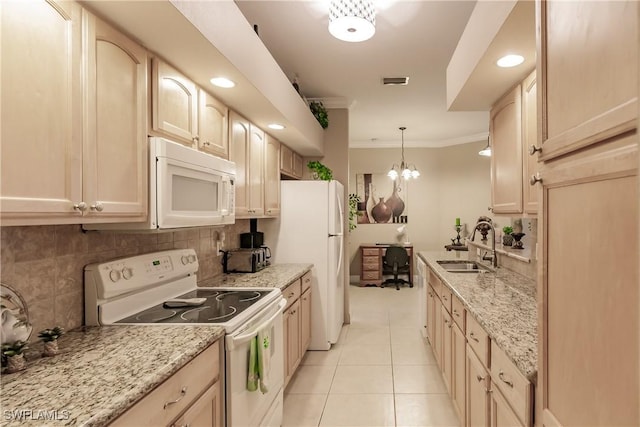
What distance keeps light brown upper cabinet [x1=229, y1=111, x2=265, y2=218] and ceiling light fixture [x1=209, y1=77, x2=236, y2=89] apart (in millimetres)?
447

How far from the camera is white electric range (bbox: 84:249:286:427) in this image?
1676 millimetres

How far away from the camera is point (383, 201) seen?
741cm

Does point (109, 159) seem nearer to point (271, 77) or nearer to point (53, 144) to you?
point (53, 144)

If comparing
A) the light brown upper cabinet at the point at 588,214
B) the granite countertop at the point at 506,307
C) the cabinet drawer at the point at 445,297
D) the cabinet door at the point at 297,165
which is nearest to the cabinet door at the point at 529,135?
the granite countertop at the point at 506,307

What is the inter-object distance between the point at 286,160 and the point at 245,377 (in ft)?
8.38

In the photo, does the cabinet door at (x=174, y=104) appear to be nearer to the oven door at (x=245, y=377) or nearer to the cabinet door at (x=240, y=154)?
the cabinet door at (x=240, y=154)

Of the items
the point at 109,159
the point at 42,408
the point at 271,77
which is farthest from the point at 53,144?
the point at 271,77

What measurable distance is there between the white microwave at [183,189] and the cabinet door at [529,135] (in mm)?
1685

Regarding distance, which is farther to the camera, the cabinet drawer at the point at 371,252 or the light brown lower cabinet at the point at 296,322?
the cabinet drawer at the point at 371,252

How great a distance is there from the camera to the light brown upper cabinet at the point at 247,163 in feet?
8.86

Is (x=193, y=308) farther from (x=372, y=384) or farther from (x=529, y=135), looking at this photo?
(x=529, y=135)

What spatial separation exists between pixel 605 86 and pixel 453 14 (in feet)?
6.97

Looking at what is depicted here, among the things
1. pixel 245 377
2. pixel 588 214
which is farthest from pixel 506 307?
pixel 245 377

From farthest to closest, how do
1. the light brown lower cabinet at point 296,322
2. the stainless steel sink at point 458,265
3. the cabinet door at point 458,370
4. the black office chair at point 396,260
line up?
the black office chair at point 396,260, the stainless steel sink at point 458,265, the light brown lower cabinet at point 296,322, the cabinet door at point 458,370
